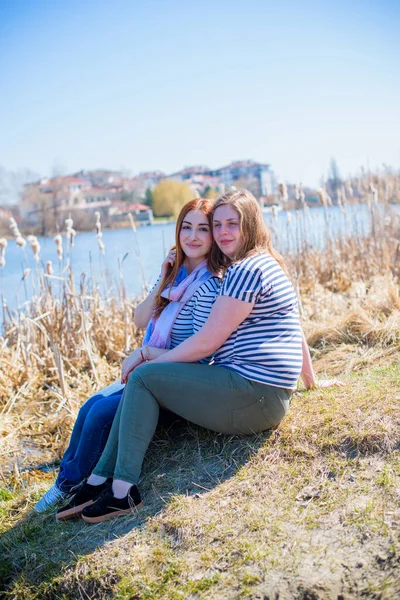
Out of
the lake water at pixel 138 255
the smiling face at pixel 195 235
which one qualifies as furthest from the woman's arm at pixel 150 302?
the lake water at pixel 138 255

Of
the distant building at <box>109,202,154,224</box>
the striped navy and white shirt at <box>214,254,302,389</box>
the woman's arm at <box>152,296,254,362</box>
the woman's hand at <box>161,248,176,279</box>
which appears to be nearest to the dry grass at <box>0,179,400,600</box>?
the striped navy and white shirt at <box>214,254,302,389</box>

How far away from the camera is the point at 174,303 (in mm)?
2852

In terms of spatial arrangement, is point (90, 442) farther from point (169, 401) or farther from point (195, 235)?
point (195, 235)

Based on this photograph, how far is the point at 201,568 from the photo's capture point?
2053mm

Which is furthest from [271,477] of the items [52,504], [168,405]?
[52,504]

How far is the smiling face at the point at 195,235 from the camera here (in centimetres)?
281

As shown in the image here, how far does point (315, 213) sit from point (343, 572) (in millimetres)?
6131

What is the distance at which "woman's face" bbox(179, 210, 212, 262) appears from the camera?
9.23 feet

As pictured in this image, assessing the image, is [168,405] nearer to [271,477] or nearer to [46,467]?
[271,477]

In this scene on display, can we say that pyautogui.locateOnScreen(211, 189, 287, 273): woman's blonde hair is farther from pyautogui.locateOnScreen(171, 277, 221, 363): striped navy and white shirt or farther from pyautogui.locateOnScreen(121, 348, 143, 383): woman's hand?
pyautogui.locateOnScreen(121, 348, 143, 383): woman's hand

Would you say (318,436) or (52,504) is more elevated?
(318,436)

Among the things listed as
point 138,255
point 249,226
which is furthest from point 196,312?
point 138,255

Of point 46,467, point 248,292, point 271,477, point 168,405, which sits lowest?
point 46,467

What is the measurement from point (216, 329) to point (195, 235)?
1.93 feet
